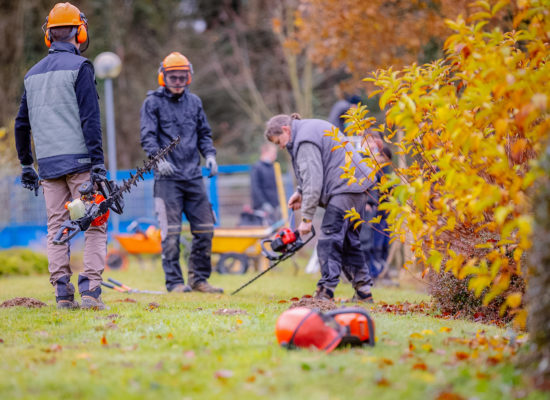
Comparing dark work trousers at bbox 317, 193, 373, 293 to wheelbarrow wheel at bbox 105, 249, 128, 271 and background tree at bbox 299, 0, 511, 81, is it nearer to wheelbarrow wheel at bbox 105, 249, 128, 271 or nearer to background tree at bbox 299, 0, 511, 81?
background tree at bbox 299, 0, 511, 81

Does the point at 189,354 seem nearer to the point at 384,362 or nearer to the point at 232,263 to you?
the point at 384,362

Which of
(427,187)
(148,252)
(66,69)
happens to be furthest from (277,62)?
(427,187)

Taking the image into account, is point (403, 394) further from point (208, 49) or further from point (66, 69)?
point (208, 49)

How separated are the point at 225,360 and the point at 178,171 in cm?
388

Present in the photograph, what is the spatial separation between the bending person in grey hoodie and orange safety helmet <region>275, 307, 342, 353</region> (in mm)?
2450

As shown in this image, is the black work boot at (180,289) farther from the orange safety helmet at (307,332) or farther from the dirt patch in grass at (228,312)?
the orange safety helmet at (307,332)

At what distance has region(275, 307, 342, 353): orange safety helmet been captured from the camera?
3.85m

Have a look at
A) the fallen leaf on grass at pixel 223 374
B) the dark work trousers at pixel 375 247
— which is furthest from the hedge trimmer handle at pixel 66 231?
the dark work trousers at pixel 375 247

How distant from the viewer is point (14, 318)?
16.8 feet

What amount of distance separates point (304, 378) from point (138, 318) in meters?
2.12

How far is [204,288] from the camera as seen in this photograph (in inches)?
295

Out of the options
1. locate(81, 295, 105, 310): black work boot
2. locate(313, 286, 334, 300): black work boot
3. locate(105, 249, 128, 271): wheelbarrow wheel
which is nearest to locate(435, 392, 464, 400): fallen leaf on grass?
locate(81, 295, 105, 310): black work boot

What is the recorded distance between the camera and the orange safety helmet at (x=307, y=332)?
12.6 feet

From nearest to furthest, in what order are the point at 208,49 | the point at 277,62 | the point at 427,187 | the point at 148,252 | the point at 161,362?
the point at 161,362, the point at 427,187, the point at 148,252, the point at 277,62, the point at 208,49
